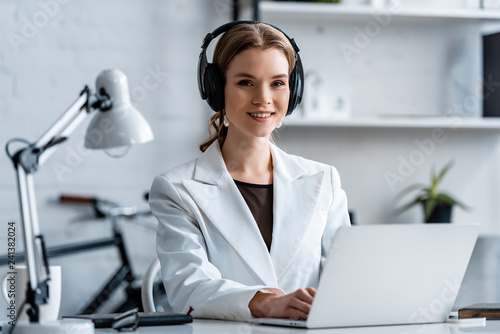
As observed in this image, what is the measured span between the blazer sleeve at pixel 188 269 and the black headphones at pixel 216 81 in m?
0.22

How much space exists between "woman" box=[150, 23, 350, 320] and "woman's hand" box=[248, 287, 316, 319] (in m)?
0.13

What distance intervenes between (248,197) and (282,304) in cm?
46

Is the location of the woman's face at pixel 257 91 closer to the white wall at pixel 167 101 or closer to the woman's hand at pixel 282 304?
the woman's hand at pixel 282 304

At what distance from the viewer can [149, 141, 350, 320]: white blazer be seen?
4.55ft

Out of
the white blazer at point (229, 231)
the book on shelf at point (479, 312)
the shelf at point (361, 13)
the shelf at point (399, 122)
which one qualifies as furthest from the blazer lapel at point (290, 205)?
the shelf at point (361, 13)

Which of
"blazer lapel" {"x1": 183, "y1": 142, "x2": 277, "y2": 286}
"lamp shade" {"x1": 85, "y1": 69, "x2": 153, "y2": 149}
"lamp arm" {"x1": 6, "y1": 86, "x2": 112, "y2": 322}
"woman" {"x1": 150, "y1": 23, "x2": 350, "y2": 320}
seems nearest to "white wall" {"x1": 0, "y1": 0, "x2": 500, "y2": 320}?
"woman" {"x1": 150, "y1": 23, "x2": 350, "y2": 320}

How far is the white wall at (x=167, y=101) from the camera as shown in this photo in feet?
8.86

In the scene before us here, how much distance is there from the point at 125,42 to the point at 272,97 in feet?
4.52

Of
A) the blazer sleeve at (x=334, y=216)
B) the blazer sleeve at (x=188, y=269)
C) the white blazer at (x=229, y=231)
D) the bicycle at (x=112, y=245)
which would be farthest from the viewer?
the bicycle at (x=112, y=245)

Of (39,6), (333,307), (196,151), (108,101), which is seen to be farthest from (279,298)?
(39,6)

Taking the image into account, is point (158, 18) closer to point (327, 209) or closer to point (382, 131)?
point (382, 131)

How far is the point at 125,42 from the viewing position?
2.79m

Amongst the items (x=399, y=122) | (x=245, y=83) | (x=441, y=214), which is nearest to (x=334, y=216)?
(x=245, y=83)

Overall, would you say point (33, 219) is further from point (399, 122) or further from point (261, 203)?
point (399, 122)
